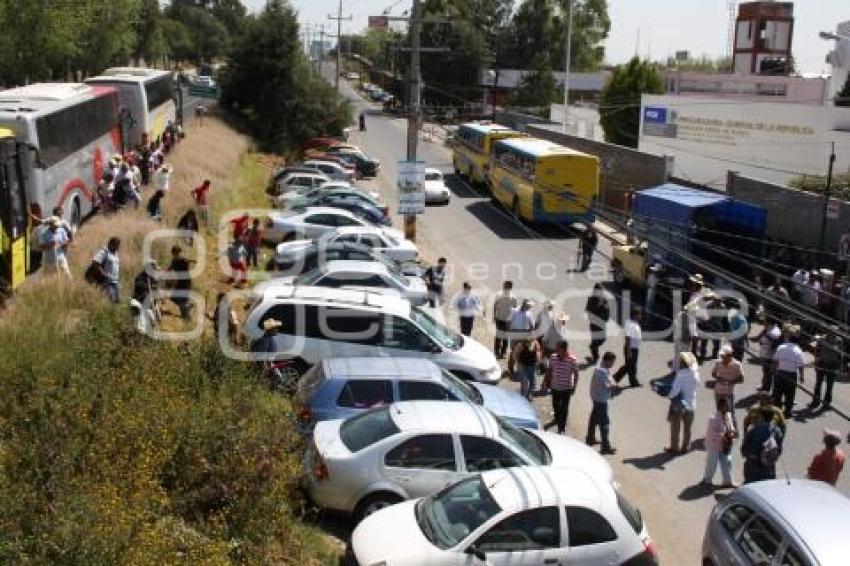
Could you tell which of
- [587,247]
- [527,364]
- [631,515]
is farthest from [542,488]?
[587,247]

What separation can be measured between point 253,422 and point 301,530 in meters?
1.32

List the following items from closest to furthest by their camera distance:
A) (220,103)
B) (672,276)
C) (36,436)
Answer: (36,436) → (672,276) → (220,103)

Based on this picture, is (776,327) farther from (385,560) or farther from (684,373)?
(385,560)

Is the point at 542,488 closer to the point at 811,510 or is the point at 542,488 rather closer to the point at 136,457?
the point at 811,510

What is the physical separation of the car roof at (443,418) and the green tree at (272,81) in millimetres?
38710

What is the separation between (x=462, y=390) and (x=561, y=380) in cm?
206

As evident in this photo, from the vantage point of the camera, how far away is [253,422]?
10.2 m

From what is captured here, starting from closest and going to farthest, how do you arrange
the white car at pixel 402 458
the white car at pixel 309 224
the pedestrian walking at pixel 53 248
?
the white car at pixel 402 458 < the pedestrian walking at pixel 53 248 < the white car at pixel 309 224

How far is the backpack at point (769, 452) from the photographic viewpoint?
→ 1186 cm

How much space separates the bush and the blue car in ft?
1.39

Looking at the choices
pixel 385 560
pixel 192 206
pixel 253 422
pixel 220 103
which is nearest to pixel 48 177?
pixel 192 206

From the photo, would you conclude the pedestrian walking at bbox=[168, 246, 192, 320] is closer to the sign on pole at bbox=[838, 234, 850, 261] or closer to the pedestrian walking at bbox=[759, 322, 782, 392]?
the pedestrian walking at bbox=[759, 322, 782, 392]

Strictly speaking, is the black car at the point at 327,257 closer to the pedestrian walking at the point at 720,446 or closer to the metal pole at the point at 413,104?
the metal pole at the point at 413,104

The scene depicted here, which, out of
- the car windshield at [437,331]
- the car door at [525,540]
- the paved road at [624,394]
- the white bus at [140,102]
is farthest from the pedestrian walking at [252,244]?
the car door at [525,540]
